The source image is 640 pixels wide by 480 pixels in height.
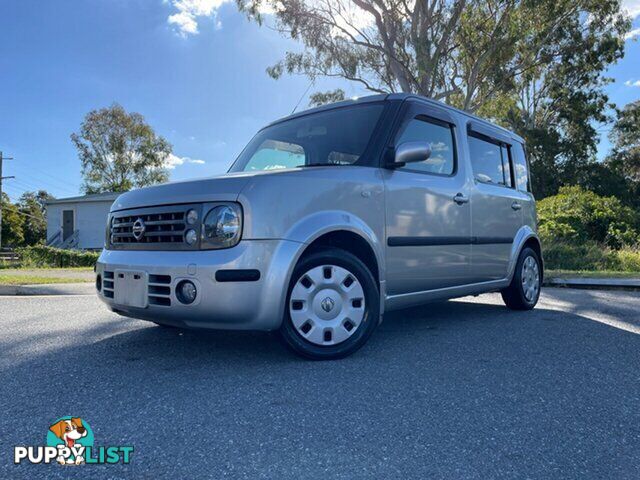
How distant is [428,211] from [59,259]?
19.0m

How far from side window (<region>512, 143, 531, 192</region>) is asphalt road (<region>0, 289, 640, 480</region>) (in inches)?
81.0

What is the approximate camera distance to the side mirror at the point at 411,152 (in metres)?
3.55

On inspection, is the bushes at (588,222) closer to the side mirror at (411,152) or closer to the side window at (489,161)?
the side window at (489,161)

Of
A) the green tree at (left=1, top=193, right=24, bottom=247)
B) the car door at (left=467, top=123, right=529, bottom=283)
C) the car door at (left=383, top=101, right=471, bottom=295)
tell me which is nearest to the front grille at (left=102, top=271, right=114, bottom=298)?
the car door at (left=383, top=101, right=471, bottom=295)

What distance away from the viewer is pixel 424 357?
3373 millimetres

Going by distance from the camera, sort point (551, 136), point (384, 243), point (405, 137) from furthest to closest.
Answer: point (551, 136)
point (405, 137)
point (384, 243)

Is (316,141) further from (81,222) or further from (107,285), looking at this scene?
(81,222)

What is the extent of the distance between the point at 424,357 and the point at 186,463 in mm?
1952

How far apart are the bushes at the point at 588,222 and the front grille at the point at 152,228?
15.6 m

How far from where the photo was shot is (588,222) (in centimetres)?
1814

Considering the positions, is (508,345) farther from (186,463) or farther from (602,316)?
(186,463)

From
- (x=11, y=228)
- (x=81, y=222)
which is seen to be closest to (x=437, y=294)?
(x=81, y=222)

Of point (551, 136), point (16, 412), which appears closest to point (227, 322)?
point (16, 412)

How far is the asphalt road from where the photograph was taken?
186cm
